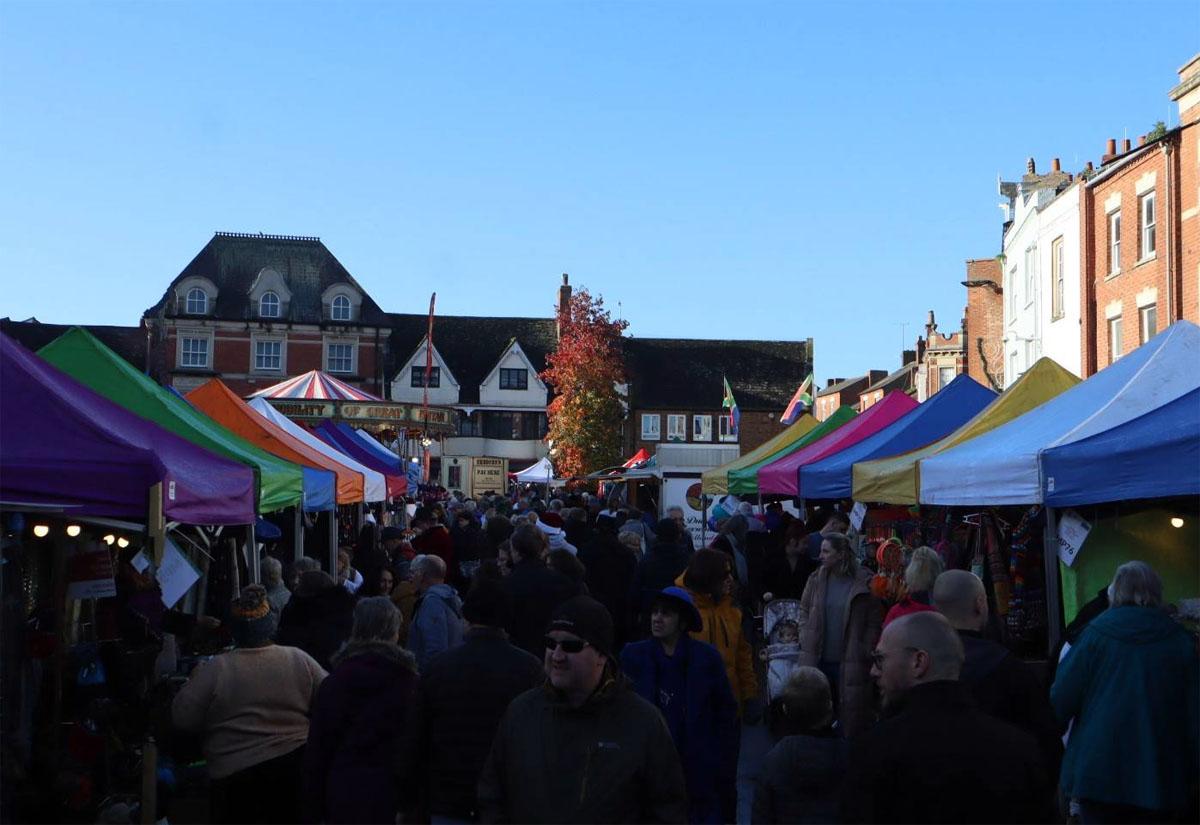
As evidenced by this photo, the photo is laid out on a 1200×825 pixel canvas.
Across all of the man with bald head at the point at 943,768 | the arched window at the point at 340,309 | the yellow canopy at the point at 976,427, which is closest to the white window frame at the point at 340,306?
the arched window at the point at 340,309

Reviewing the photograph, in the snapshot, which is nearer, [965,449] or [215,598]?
[965,449]

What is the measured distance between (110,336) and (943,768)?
210ft

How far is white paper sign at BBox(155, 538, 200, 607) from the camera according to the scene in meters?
8.41

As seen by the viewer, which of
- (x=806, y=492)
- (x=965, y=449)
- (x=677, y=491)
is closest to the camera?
(x=965, y=449)

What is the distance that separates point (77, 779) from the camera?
659 cm

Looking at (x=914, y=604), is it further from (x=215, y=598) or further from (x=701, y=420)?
(x=701, y=420)

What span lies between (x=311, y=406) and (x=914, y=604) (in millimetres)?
18109

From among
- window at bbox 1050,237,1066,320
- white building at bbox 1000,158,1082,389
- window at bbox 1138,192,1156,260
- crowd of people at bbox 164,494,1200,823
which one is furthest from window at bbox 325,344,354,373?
crowd of people at bbox 164,494,1200,823

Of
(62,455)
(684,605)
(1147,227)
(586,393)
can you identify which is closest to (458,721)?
(684,605)

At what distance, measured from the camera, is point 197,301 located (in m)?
61.1

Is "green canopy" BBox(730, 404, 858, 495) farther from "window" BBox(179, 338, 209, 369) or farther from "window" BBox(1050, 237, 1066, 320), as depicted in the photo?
"window" BBox(179, 338, 209, 369)

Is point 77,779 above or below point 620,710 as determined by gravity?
below

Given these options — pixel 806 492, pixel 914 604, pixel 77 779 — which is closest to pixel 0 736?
pixel 77 779

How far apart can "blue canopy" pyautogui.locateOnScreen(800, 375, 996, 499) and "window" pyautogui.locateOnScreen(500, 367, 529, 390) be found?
170 ft
